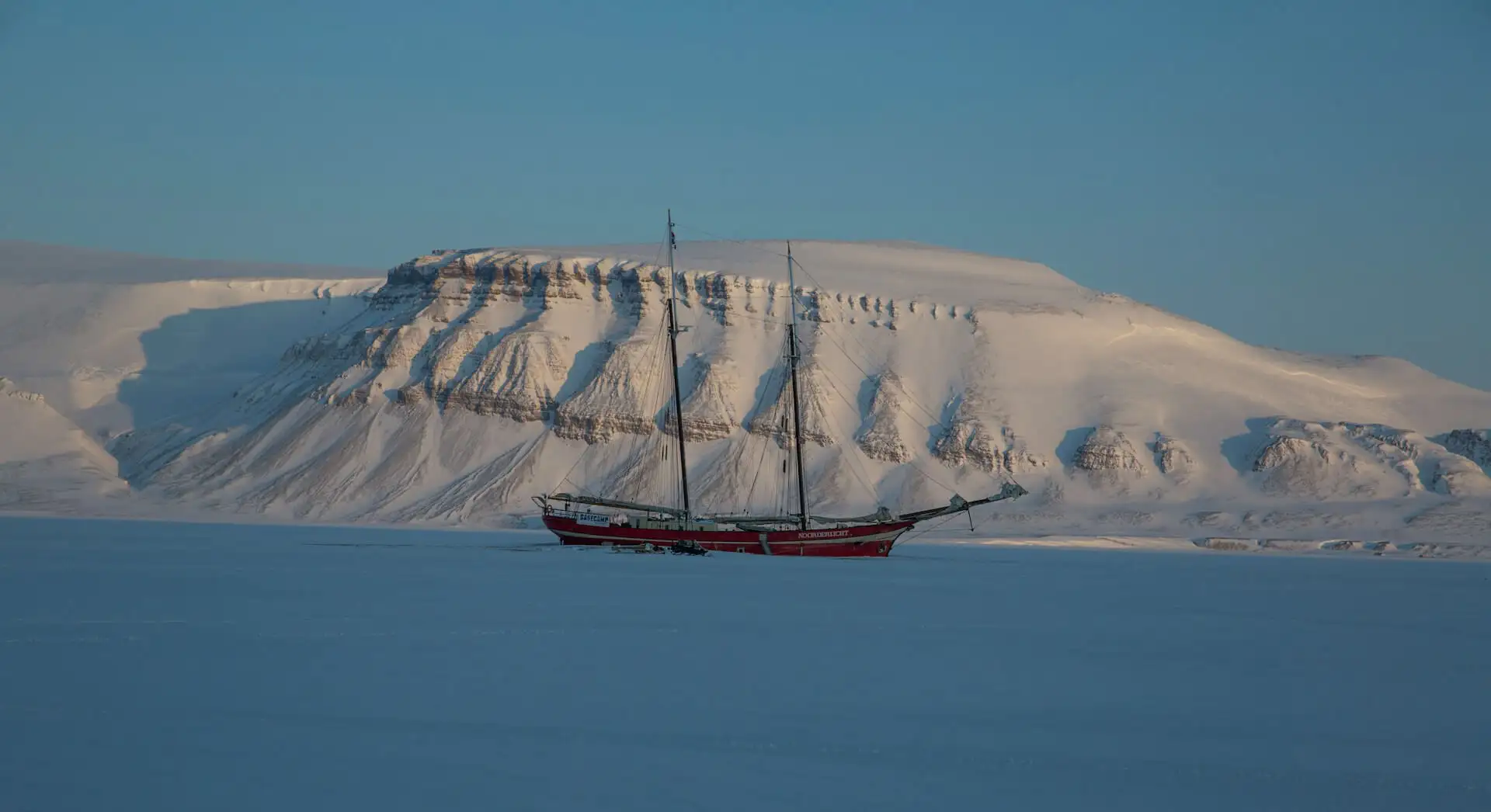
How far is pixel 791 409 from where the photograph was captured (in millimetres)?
132000

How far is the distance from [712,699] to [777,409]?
345 ft

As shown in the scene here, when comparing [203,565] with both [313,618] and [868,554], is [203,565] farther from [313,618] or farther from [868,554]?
[868,554]

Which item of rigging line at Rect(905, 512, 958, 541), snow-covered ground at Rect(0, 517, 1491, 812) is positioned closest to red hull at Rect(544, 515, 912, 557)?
rigging line at Rect(905, 512, 958, 541)

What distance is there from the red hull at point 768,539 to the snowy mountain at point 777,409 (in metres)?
32.9

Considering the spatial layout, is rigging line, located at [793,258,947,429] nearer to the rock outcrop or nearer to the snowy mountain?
the snowy mountain

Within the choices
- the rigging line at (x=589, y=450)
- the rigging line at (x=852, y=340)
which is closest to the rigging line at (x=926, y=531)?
the rigging line at (x=852, y=340)

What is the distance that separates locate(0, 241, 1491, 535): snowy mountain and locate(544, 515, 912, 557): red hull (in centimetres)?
3292

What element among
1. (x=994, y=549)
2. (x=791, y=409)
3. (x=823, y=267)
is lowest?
(x=994, y=549)

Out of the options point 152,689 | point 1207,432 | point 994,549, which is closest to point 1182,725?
point 152,689

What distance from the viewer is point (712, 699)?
28219mm

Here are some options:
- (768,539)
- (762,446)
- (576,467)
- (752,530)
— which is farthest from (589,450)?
(768,539)

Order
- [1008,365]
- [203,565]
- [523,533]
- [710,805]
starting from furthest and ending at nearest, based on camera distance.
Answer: [1008,365] < [523,533] < [203,565] < [710,805]

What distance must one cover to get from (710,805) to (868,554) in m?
67.6

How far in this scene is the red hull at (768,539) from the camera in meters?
87.1
